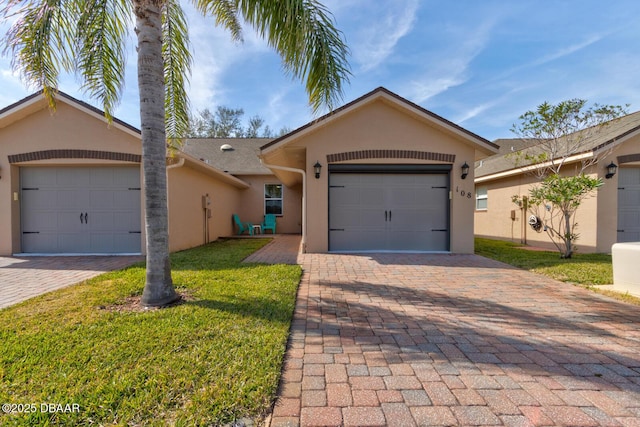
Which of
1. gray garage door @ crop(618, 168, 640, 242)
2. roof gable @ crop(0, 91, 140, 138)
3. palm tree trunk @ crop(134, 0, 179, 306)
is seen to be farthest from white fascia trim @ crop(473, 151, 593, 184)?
roof gable @ crop(0, 91, 140, 138)

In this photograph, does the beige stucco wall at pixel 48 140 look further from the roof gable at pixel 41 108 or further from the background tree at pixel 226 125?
the background tree at pixel 226 125

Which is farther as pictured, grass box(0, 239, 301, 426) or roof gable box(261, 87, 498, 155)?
roof gable box(261, 87, 498, 155)

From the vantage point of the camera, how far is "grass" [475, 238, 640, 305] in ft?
17.0

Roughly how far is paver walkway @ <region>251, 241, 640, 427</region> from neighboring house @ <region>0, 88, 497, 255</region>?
3911mm

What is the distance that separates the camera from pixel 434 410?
6.60 feet

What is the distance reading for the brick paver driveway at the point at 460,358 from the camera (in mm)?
1997

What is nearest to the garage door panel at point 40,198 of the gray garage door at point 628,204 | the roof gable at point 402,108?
the roof gable at point 402,108

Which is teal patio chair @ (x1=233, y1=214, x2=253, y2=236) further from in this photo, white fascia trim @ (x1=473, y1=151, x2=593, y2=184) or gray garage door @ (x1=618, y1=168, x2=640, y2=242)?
gray garage door @ (x1=618, y1=168, x2=640, y2=242)

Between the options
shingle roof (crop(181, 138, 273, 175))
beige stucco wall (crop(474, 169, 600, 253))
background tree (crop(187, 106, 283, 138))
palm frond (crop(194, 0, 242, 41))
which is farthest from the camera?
background tree (crop(187, 106, 283, 138))

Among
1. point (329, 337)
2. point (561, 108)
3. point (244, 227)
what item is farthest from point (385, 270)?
point (244, 227)

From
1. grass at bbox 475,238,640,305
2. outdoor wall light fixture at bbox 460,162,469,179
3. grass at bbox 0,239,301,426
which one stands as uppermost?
outdoor wall light fixture at bbox 460,162,469,179

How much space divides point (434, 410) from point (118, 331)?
327 cm

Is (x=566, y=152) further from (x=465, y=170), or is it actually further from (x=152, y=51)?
(x=152, y=51)

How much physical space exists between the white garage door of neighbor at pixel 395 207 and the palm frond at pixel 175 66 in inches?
174
